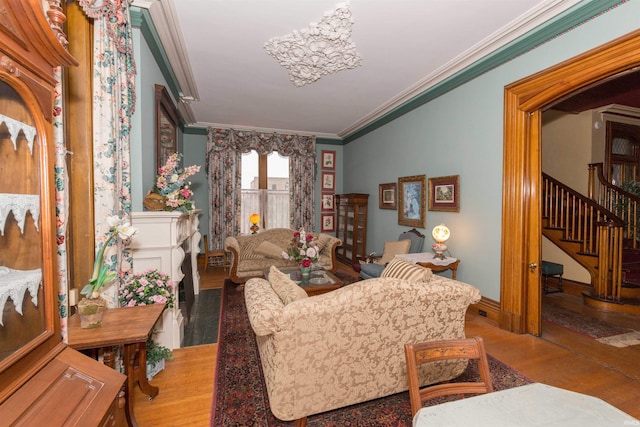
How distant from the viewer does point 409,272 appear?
2402 millimetres

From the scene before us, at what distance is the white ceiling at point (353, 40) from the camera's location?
2.92 meters

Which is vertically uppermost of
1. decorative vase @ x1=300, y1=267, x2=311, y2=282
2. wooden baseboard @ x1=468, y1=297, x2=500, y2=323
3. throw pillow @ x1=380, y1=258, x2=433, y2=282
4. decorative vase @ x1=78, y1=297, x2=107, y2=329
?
throw pillow @ x1=380, y1=258, x2=433, y2=282

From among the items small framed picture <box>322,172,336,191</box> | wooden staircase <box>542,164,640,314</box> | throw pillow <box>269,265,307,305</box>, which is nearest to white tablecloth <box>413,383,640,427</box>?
throw pillow <box>269,265,307,305</box>

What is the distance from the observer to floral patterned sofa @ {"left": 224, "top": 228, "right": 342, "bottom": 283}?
5285mm

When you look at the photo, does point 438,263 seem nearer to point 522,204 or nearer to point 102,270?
point 522,204

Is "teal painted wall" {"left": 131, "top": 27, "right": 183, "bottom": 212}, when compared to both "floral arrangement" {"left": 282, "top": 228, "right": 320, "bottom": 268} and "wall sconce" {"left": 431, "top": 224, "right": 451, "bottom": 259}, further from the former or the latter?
"wall sconce" {"left": 431, "top": 224, "right": 451, "bottom": 259}

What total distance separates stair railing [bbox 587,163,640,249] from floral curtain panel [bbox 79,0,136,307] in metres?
7.17

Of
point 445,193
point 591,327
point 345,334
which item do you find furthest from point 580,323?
point 345,334

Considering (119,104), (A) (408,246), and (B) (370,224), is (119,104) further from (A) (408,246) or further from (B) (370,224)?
(B) (370,224)

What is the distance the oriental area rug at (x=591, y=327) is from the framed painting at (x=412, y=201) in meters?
2.08

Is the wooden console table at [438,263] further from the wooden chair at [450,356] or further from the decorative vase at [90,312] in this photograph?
the decorative vase at [90,312]

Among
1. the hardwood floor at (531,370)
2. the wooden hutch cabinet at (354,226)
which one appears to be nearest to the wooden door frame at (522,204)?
the hardwood floor at (531,370)

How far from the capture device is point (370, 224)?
687 centimetres

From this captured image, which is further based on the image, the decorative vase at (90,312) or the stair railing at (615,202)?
the stair railing at (615,202)
